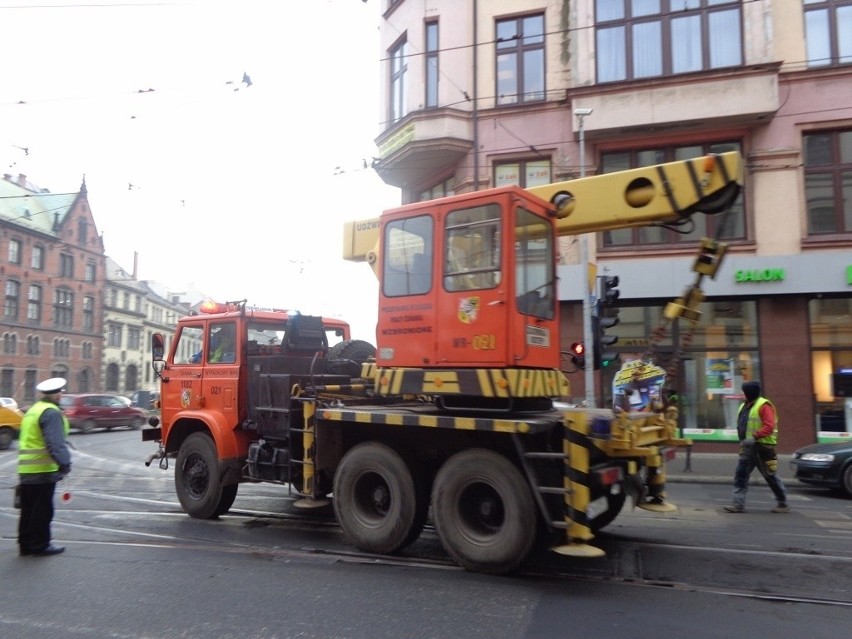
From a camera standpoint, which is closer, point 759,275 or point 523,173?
point 759,275

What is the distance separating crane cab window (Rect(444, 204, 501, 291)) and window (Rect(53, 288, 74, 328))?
54.5 metres

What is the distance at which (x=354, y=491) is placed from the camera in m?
6.70

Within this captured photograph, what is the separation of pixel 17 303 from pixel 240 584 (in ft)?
171

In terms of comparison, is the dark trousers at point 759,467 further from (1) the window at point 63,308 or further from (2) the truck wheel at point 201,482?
(1) the window at point 63,308

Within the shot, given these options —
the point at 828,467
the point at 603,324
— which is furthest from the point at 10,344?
the point at 828,467

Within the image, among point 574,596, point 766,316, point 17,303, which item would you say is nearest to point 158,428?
point 574,596

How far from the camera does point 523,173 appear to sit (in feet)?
57.1

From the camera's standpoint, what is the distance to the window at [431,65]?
18.0 meters

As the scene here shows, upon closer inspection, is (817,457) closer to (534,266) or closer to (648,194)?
(648,194)

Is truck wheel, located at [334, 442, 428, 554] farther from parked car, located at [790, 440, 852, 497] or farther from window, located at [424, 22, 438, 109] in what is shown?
window, located at [424, 22, 438, 109]

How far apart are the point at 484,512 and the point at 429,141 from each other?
512 inches

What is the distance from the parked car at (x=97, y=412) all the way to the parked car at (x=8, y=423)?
16.4 feet

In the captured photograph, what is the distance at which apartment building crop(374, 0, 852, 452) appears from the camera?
15.2 meters

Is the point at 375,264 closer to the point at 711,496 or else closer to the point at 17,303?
the point at 711,496
